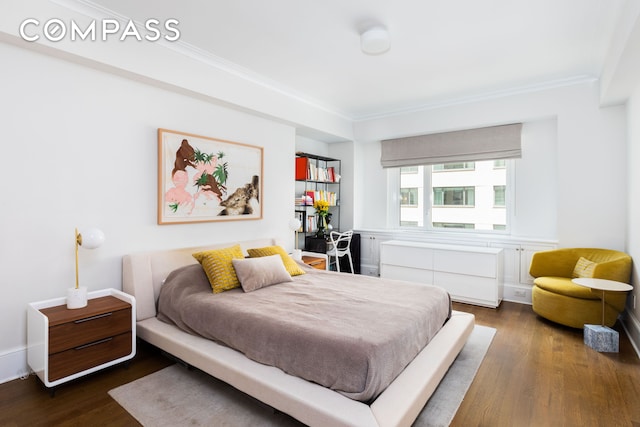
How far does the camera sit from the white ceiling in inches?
100

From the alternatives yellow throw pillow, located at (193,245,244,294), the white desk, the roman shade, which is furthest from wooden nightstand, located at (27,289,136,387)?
the roman shade

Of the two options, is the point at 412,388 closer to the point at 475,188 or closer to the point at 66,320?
the point at 66,320

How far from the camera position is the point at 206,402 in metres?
2.18

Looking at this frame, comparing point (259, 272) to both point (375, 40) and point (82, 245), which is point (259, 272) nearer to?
point (82, 245)

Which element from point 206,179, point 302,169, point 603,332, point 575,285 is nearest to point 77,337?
point 206,179

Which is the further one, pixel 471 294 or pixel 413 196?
pixel 413 196

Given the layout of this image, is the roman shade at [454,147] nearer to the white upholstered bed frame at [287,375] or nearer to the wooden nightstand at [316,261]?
the wooden nightstand at [316,261]

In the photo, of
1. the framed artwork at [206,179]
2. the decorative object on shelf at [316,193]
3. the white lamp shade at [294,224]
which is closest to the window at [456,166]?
the decorative object on shelf at [316,193]

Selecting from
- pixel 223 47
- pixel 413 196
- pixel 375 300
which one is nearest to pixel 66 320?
pixel 375 300

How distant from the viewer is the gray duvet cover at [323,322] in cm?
184

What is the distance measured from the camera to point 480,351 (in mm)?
2957

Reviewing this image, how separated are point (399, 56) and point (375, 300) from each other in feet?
7.64

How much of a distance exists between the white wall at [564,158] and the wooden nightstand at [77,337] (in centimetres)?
438

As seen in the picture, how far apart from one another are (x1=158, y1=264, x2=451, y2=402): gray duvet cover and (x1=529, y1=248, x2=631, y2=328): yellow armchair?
4.52 ft
